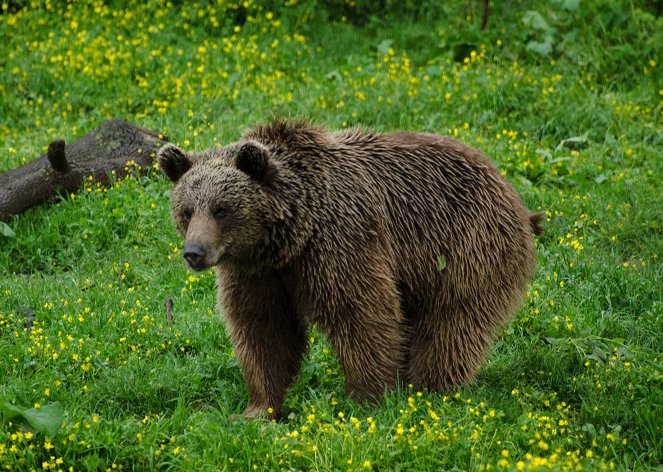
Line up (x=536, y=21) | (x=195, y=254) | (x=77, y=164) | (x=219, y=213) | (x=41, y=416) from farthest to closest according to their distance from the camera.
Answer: (x=536, y=21)
(x=77, y=164)
(x=219, y=213)
(x=195, y=254)
(x=41, y=416)

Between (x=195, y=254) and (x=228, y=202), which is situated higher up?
(x=228, y=202)

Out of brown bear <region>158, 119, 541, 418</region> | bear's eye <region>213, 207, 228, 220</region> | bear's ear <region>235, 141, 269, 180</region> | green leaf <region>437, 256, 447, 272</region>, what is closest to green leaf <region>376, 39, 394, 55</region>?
brown bear <region>158, 119, 541, 418</region>

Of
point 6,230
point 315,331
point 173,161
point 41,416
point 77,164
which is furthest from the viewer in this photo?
point 77,164

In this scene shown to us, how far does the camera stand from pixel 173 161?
620cm

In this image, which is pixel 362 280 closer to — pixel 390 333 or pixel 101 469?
pixel 390 333

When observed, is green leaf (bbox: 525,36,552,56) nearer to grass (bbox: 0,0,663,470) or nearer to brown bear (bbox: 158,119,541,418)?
grass (bbox: 0,0,663,470)

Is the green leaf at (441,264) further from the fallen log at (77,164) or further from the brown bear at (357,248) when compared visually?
the fallen log at (77,164)

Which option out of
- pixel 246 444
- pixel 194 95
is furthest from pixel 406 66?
pixel 246 444

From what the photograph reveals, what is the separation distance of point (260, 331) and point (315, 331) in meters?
1.23

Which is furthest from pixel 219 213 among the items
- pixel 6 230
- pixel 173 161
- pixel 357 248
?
pixel 6 230

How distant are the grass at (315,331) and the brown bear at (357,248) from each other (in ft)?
0.95

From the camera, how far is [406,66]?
1238 centimetres

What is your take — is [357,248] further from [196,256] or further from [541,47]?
[541,47]

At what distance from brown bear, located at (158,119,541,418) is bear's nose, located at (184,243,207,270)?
8 centimetres
